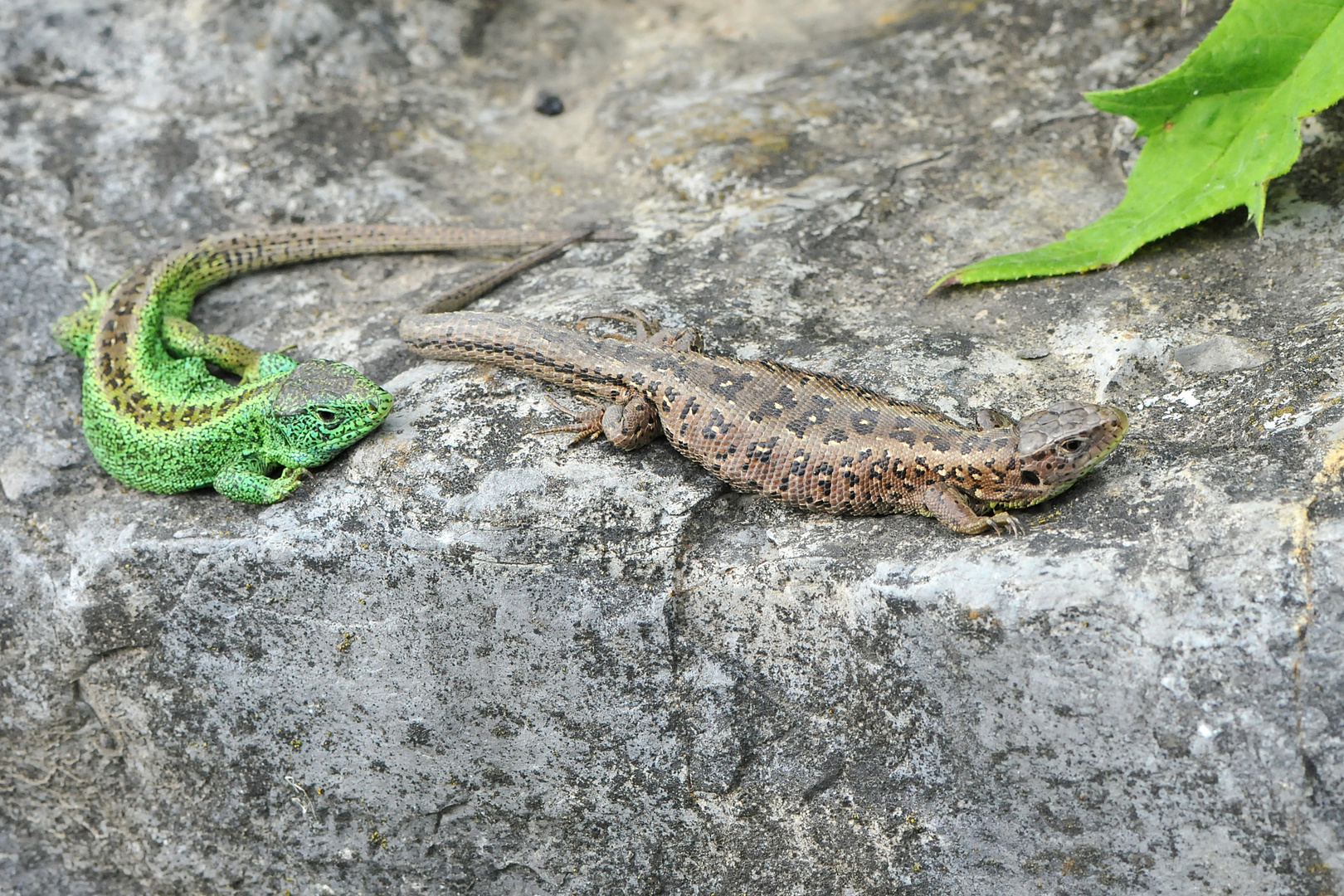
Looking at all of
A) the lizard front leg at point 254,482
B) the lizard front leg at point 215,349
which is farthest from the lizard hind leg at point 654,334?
the lizard front leg at point 215,349

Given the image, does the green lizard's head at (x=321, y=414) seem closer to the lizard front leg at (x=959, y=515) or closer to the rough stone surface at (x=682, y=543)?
the rough stone surface at (x=682, y=543)

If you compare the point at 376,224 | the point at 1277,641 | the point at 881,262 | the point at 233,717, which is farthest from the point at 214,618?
the point at 1277,641

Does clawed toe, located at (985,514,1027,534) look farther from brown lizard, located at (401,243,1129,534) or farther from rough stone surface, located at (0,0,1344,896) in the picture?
rough stone surface, located at (0,0,1344,896)

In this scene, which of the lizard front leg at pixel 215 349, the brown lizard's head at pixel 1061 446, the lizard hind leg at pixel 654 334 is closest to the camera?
the brown lizard's head at pixel 1061 446

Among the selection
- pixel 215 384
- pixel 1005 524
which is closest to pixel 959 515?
pixel 1005 524

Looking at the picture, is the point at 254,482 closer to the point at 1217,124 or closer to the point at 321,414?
the point at 321,414

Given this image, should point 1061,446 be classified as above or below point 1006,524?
above

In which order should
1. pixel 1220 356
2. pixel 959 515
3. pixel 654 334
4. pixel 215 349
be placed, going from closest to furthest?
pixel 959 515
pixel 1220 356
pixel 654 334
pixel 215 349
